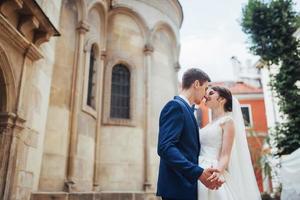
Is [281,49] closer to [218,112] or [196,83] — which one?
[218,112]

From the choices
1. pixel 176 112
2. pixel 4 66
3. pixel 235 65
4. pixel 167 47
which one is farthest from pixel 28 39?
pixel 235 65

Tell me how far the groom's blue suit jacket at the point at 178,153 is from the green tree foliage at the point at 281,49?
9900mm

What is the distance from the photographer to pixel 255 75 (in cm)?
3095

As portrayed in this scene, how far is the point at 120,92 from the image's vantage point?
11141mm

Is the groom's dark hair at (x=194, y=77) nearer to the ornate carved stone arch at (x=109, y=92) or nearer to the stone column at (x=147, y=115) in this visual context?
the ornate carved stone arch at (x=109, y=92)

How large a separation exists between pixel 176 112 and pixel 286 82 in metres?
10.2

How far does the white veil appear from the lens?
3031 mm

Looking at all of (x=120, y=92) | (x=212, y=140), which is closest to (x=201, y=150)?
(x=212, y=140)

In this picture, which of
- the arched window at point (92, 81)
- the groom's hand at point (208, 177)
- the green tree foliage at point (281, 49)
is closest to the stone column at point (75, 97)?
the arched window at point (92, 81)

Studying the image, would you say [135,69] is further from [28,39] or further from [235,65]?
[235,65]

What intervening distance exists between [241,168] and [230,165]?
21 cm

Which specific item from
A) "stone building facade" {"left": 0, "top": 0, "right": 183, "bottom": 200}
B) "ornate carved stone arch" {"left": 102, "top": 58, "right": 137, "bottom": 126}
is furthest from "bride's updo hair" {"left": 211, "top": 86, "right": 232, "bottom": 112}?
"ornate carved stone arch" {"left": 102, "top": 58, "right": 137, "bottom": 126}

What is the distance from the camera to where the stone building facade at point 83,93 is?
556 cm

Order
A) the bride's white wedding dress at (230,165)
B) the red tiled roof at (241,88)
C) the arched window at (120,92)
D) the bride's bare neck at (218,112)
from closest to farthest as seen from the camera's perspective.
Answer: the bride's white wedding dress at (230,165) < the bride's bare neck at (218,112) < the arched window at (120,92) < the red tiled roof at (241,88)
